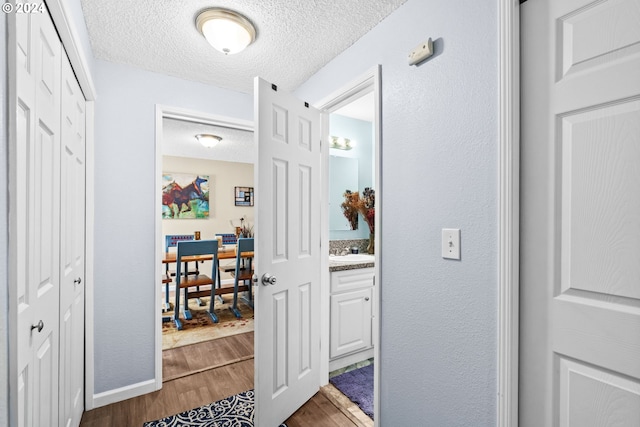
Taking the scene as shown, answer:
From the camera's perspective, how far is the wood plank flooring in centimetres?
190

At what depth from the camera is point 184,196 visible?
536cm

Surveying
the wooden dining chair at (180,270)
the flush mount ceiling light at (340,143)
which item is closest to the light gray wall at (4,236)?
the flush mount ceiling light at (340,143)

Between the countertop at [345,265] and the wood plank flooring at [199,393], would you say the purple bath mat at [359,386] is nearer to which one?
the wood plank flooring at [199,393]

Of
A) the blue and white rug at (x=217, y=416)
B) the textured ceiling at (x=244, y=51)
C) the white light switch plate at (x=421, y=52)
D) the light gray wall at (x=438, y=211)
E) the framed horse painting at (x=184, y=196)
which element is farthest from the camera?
the framed horse painting at (x=184, y=196)

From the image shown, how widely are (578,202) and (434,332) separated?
0.76 m

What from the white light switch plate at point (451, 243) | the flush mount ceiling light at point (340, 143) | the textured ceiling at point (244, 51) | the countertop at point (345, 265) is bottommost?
the countertop at point (345, 265)

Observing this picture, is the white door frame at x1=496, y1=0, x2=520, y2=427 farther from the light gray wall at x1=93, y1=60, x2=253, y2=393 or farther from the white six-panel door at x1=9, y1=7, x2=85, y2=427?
the light gray wall at x1=93, y1=60, x2=253, y2=393

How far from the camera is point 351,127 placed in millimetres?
3295

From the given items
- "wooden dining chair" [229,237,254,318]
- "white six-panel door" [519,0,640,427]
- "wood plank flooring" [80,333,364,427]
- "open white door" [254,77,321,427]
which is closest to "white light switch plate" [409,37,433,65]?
"white six-panel door" [519,0,640,427]

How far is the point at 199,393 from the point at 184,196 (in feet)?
12.7

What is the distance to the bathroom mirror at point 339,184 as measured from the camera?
3.12 metres

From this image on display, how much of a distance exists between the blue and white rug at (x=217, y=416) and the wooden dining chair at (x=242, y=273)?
5.63 ft

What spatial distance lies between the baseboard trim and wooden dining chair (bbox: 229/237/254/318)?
1588 millimetres

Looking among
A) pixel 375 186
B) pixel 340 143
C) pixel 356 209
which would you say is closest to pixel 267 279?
pixel 375 186
